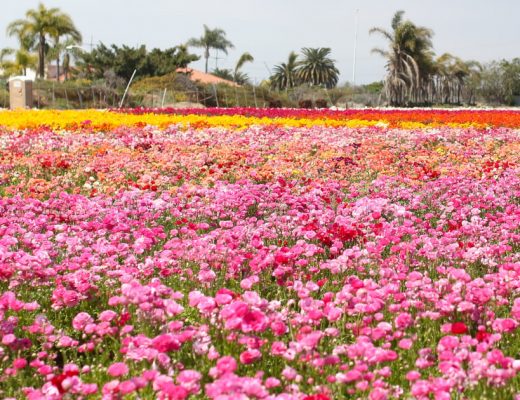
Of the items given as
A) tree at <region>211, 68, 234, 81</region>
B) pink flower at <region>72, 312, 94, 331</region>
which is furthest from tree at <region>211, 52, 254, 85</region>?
pink flower at <region>72, 312, 94, 331</region>

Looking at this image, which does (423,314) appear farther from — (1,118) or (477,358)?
(1,118)

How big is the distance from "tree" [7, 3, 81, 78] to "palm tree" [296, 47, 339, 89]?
1411 inches

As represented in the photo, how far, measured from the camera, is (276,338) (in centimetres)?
374

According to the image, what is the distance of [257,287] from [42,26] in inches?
2288

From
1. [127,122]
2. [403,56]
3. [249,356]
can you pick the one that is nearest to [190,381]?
[249,356]

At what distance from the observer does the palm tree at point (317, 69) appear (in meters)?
85.9

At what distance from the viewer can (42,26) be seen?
5747 centimetres

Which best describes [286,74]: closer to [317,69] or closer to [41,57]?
[317,69]

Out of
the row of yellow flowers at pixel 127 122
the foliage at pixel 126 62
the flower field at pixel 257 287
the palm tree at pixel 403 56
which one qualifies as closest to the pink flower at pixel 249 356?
the flower field at pixel 257 287

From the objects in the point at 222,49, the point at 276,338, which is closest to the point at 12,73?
the point at 222,49

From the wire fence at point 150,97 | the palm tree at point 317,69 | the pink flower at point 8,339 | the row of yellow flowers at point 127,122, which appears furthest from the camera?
the palm tree at point 317,69

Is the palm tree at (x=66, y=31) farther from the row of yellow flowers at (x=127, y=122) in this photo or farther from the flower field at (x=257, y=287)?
the flower field at (x=257, y=287)

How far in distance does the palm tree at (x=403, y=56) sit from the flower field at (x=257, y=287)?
43758mm

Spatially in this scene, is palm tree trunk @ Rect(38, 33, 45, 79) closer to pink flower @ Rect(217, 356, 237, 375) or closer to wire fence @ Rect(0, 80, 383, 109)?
wire fence @ Rect(0, 80, 383, 109)
